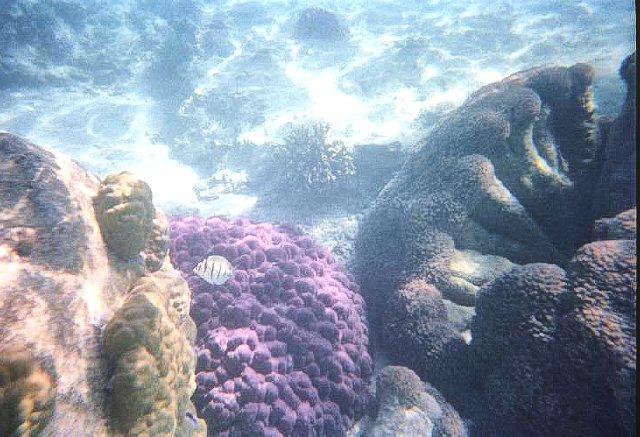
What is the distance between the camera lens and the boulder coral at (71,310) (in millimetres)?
1808

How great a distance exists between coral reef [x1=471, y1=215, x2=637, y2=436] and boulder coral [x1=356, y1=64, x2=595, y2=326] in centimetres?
94

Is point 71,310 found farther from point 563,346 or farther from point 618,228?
point 618,228

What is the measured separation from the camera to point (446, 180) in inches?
186

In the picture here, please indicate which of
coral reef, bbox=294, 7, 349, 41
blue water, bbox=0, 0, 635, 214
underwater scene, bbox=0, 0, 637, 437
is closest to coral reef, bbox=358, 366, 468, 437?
underwater scene, bbox=0, 0, 637, 437

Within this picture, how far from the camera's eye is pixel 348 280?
4848 millimetres

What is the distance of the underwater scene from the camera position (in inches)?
87.0

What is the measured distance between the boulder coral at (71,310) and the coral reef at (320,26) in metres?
14.6

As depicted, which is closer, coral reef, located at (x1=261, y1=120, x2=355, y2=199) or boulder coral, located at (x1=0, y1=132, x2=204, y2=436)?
boulder coral, located at (x1=0, y1=132, x2=204, y2=436)

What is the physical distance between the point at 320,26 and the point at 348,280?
46.0ft

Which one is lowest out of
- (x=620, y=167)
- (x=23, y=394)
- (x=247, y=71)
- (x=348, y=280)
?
(x=348, y=280)

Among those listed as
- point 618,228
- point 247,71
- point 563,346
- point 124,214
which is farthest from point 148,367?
point 247,71

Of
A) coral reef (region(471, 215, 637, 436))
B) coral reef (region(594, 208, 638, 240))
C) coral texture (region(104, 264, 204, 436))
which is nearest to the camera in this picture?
coral texture (region(104, 264, 204, 436))

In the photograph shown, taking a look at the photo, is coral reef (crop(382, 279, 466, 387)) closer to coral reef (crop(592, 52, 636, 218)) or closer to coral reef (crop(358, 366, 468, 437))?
coral reef (crop(358, 366, 468, 437))

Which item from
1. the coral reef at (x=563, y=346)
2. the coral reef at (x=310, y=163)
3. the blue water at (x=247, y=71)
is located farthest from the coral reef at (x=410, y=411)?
the blue water at (x=247, y=71)
